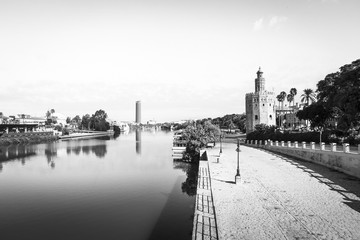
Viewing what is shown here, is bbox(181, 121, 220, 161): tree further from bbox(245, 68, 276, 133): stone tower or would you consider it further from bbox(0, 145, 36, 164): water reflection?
bbox(0, 145, 36, 164): water reflection

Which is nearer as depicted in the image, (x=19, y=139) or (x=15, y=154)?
(x=15, y=154)

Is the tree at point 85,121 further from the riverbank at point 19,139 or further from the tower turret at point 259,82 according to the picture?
the tower turret at point 259,82

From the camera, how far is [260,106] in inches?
3103

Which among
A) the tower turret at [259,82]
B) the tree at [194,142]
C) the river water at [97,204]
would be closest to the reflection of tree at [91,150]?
the tree at [194,142]

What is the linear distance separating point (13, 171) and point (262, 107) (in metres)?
62.8

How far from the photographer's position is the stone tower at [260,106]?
78.7 m

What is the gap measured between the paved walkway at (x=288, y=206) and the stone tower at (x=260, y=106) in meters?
55.7

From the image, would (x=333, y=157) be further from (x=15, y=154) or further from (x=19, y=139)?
(x=19, y=139)

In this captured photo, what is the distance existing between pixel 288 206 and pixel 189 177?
2194 centimetres

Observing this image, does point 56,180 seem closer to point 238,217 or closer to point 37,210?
point 37,210

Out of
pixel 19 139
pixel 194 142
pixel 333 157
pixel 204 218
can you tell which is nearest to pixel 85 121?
pixel 19 139

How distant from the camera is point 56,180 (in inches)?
1356

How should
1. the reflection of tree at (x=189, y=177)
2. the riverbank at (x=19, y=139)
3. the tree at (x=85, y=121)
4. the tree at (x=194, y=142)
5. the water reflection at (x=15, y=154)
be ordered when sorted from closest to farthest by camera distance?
1. the reflection of tree at (x=189, y=177)
2. the tree at (x=194, y=142)
3. the water reflection at (x=15, y=154)
4. the riverbank at (x=19, y=139)
5. the tree at (x=85, y=121)

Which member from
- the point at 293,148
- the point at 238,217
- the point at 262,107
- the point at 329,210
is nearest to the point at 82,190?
the point at 238,217
